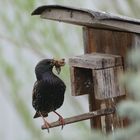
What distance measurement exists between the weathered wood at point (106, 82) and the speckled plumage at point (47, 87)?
20 centimetres

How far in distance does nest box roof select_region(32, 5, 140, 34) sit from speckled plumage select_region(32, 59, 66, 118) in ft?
0.88

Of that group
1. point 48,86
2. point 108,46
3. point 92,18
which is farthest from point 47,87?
point 108,46

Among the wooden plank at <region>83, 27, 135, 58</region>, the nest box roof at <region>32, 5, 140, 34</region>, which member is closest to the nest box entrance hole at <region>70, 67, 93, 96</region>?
the wooden plank at <region>83, 27, 135, 58</region>

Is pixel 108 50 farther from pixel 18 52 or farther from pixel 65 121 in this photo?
pixel 18 52

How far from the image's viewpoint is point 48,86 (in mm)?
2941

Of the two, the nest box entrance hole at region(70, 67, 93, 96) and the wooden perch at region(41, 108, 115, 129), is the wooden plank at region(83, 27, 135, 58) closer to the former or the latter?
the nest box entrance hole at region(70, 67, 93, 96)

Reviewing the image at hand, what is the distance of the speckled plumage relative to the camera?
9.64 feet

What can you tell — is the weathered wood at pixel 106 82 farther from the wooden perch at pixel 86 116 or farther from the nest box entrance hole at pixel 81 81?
the nest box entrance hole at pixel 81 81

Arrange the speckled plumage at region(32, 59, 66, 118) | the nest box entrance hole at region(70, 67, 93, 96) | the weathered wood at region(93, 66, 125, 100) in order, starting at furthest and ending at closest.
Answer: the nest box entrance hole at region(70, 67, 93, 96) < the weathered wood at region(93, 66, 125, 100) < the speckled plumage at region(32, 59, 66, 118)

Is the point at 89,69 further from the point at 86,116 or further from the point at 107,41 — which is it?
the point at 86,116

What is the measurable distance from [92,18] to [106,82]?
1.05 ft

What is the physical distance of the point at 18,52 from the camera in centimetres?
636

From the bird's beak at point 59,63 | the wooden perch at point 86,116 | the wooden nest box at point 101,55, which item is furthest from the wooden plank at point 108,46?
the bird's beak at point 59,63

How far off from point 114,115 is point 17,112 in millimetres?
3157
